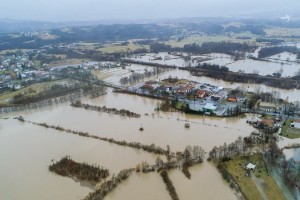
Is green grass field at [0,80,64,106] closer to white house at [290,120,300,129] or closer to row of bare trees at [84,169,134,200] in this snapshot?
row of bare trees at [84,169,134,200]

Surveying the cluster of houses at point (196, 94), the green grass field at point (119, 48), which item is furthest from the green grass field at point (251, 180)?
the green grass field at point (119, 48)

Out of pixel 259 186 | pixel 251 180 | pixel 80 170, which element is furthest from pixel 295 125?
pixel 80 170

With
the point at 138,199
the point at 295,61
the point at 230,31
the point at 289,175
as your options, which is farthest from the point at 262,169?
the point at 230,31

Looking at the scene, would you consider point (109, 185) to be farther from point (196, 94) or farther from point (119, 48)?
point (119, 48)

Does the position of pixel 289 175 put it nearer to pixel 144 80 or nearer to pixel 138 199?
pixel 138 199

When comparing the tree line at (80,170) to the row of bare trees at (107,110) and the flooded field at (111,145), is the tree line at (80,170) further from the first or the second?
the row of bare trees at (107,110)
